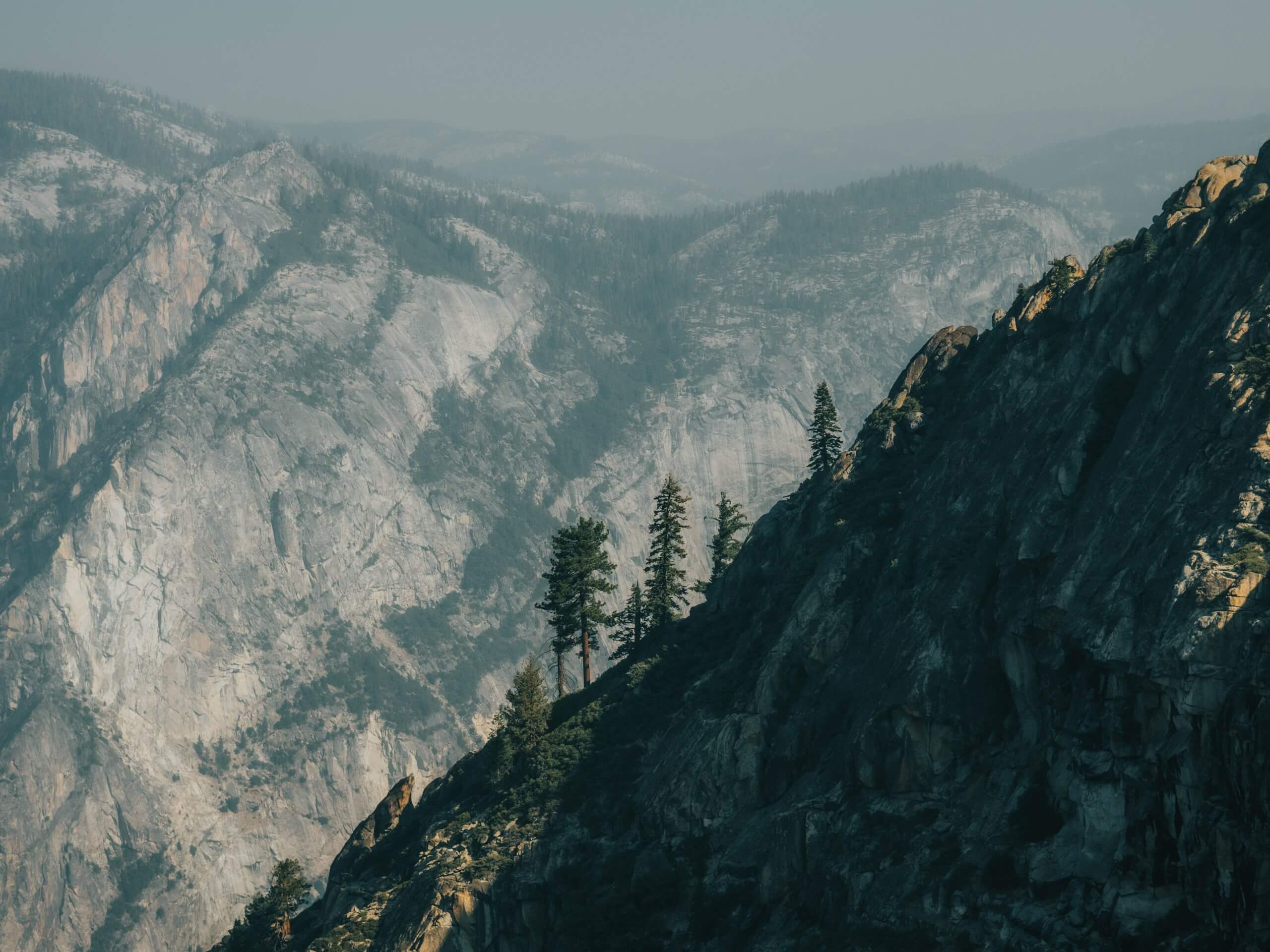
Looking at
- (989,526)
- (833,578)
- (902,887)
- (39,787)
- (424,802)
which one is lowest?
(39,787)

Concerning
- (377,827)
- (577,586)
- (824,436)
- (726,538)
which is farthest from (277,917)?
(824,436)

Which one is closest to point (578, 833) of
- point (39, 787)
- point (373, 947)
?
point (373, 947)

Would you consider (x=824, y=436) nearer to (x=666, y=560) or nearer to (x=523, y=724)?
(x=666, y=560)

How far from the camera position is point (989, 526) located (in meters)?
53.7

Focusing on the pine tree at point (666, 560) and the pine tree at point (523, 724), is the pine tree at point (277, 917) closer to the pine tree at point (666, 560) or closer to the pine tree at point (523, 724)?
the pine tree at point (523, 724)

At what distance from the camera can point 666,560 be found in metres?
90.5

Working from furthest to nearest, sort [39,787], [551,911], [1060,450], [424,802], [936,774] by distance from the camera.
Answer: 1. [39,787]
2. [424,802]
3. [551,911]
4. [1060,450]
5. [936,774]

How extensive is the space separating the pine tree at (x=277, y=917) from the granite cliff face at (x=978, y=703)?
3.59 metres

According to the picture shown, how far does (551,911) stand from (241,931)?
103ft

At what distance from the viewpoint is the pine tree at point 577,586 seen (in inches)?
3403

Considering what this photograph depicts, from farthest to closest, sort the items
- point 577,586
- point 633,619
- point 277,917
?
point 633,619 < point 577,586 < point 277,917

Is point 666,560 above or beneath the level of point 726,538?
above

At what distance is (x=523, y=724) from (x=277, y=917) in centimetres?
2055

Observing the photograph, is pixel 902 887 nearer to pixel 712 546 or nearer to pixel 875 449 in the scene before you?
pixel 875 449
